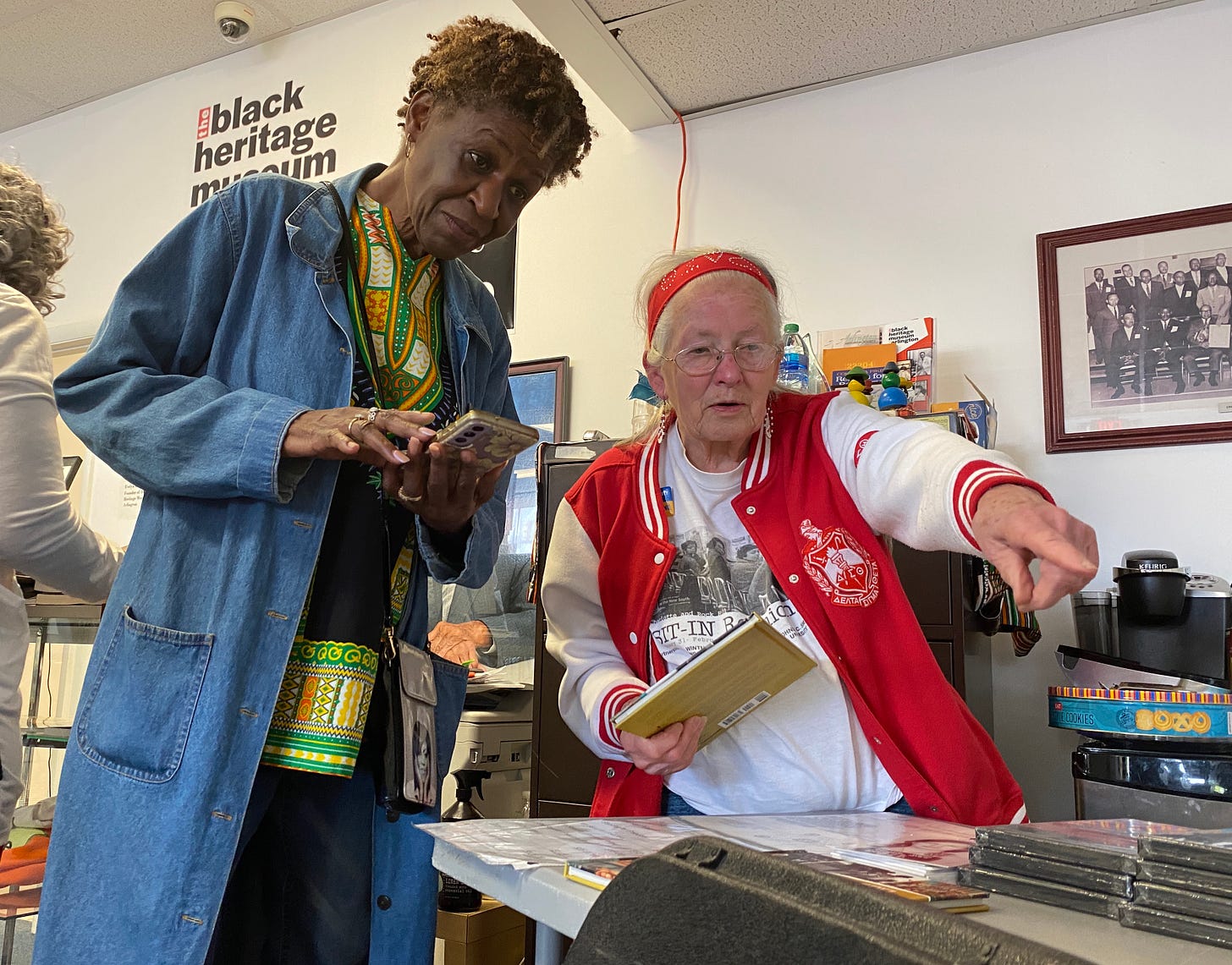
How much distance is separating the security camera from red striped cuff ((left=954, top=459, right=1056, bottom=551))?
3.94 m

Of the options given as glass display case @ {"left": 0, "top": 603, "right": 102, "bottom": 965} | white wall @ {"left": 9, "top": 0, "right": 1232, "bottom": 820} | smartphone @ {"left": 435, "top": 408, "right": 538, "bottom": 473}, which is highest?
white wall @ {"left": 9, "top": 0, "right": 1232, "bottom": 820}

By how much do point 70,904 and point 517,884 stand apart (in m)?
0.56

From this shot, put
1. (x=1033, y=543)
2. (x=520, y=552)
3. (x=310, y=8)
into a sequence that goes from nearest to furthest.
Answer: (x=1033, y=543)
(x=520, y=552)
(x=310, y=8)

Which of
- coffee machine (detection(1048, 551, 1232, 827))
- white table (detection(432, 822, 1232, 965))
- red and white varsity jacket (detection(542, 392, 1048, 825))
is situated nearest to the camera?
white table (detection(432, 822, 1232, 965))

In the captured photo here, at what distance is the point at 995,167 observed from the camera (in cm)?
278

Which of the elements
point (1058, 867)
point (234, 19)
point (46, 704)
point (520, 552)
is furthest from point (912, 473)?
point (46, 704)

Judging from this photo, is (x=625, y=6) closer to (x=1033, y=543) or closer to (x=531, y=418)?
(x=531, y=418)

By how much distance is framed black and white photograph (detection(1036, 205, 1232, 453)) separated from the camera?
2.48 meters

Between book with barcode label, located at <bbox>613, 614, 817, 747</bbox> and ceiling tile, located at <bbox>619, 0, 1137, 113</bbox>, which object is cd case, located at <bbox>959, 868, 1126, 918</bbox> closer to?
book with barcode label, located at <bbox>613, 614, 817, 747</bbox>

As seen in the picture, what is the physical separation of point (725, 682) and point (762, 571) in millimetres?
332

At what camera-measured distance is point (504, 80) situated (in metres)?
1.28

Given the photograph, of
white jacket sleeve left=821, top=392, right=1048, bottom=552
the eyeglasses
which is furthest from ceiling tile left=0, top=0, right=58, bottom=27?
white jacket sleeve left=821, top=392, right=1048, bottom=552

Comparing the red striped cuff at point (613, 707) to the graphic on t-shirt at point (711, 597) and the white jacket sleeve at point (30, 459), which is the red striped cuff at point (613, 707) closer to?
the graphic on t-shirt at point (711, 597)

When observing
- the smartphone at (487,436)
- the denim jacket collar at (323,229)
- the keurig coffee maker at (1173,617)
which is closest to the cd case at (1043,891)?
the smartphone at (487,436)
